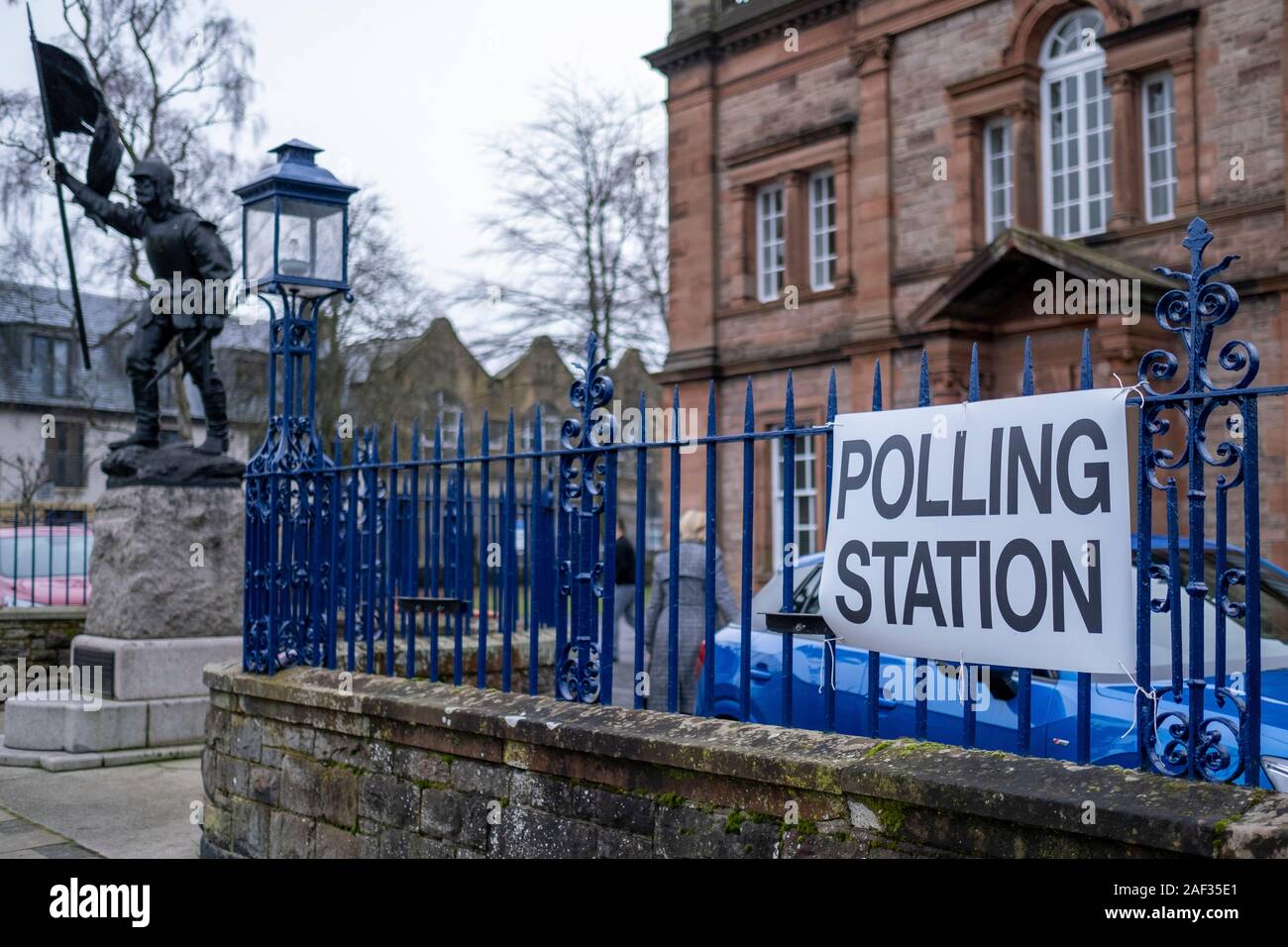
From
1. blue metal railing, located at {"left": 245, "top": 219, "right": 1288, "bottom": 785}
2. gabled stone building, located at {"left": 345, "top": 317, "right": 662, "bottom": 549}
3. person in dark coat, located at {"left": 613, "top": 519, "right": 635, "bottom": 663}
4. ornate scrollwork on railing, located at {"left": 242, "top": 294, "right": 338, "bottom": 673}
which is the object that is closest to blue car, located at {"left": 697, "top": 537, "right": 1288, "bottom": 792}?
blue metal railing, located at {"left": 245, "top": 219, "right": 1288, "bottom": 785}

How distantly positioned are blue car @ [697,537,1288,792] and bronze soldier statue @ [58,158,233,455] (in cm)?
492

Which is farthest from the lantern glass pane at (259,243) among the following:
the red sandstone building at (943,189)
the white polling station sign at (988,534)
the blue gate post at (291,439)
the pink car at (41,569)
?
the red sandstone building at (943,189)

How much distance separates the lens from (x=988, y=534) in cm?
371

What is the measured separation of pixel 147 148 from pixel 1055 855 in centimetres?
2587

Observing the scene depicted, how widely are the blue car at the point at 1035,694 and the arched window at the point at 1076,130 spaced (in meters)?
12.7

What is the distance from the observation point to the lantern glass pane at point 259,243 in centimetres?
714

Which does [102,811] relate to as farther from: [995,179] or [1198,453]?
[995,179]

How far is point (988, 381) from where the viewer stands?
1886 cm

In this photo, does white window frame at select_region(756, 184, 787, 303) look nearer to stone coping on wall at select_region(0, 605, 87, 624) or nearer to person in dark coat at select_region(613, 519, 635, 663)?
person in dark coat at select_region(613, 519, 635, 663)

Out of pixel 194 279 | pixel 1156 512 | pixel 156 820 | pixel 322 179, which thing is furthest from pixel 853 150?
pixel 156 820

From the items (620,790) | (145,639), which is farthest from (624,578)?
(620,790)

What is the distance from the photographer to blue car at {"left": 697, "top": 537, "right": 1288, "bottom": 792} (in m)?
4.56

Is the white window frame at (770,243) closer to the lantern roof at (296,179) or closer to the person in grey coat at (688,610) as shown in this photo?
the person in grey coat at (688,610)
